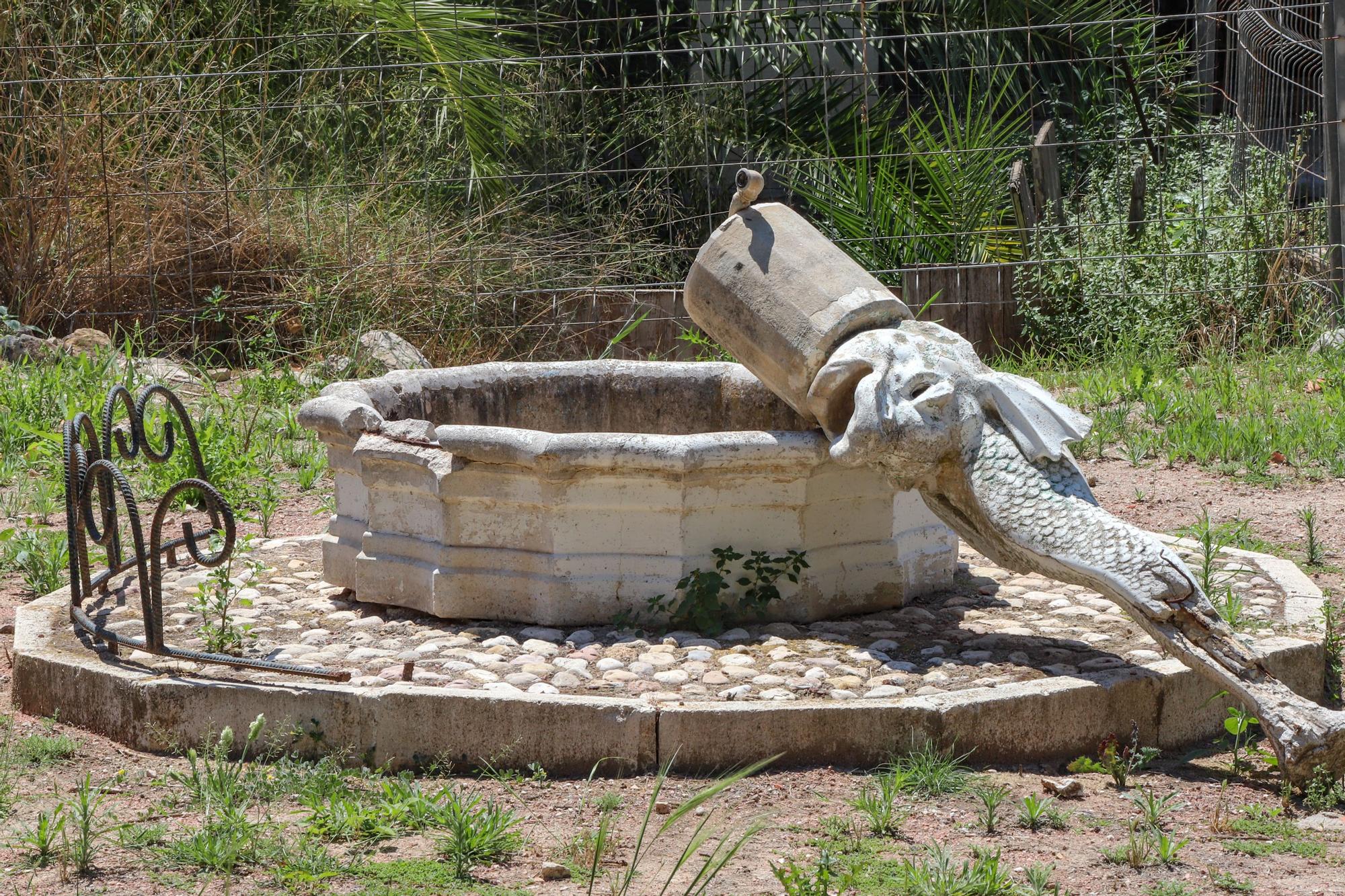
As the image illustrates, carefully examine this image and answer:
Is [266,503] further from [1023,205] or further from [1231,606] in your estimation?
[1023,205]

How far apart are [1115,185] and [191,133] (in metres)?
5.63

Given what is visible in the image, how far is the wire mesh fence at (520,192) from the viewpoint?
829cm

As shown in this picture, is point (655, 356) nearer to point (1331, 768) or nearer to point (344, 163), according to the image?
point (344, 163)

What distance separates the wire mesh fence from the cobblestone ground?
3.82 meters

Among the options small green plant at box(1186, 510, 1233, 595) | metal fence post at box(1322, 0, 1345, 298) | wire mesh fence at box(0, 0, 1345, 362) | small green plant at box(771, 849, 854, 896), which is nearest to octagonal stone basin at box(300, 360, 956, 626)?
small green plant at box(1186, 510, 1233, 595)

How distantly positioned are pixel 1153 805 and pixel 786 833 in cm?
81

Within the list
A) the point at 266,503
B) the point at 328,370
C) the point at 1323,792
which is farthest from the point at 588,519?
the point at 328,370

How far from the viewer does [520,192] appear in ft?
30.1

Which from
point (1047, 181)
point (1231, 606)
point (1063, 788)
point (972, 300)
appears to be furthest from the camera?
point (1047, 181)

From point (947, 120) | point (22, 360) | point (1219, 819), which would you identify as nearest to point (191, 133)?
point (22, 360)

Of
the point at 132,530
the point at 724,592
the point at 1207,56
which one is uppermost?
the point at 1207,56

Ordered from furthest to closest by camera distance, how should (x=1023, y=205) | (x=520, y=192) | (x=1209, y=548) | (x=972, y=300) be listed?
1. (x=520, y=192)
2. (x=1023, y=205)
3. (x=972, y=300)
4. (x=1209, y=548)

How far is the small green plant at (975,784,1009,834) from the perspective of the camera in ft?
10.4

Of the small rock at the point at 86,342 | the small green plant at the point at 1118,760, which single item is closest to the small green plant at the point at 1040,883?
the small green plant at the point at 1118,760
